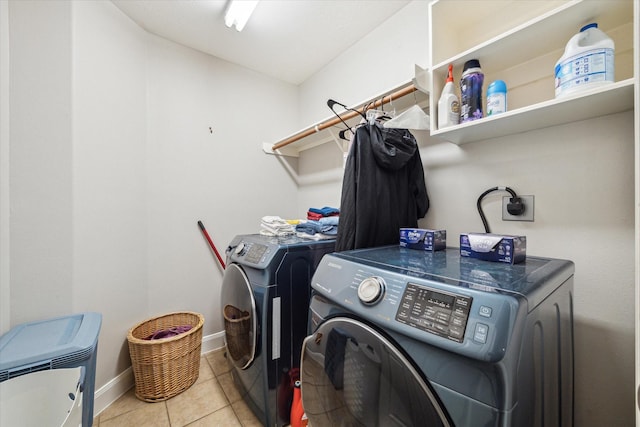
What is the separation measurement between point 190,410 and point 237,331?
578 millimetres

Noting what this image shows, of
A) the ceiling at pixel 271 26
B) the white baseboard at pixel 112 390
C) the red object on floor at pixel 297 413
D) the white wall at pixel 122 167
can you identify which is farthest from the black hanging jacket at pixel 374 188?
the white baseboard at pixel 112 390

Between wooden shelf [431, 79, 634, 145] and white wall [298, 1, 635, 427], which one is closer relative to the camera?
wooden shelf [431, 79, 634, 145]

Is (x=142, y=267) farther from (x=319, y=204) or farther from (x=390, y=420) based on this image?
(x=390, y=420)

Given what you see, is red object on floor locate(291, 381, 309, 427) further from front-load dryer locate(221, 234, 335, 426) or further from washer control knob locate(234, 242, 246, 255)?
washer control knob locate(234, 242, 246, 255)

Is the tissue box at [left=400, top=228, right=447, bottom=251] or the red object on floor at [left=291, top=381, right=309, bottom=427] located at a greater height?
the tissue box at [left=400, top=228, right=447, bottom=251]

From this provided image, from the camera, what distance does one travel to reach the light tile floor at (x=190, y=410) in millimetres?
1363

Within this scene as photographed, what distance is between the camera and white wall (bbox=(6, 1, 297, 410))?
3.96 feet

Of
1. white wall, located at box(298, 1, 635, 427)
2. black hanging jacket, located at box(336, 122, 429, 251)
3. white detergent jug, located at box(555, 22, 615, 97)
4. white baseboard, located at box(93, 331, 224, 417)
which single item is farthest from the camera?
white baseboard, located at box(93, 331, 224, 417)

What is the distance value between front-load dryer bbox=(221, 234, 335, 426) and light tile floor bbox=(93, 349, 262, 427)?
13cm

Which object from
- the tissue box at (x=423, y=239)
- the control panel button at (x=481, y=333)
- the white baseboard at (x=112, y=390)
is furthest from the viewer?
the white baseboard at (x=112, y=390)

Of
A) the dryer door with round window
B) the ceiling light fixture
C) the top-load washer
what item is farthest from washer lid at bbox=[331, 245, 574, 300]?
→ the ceiling light fixture

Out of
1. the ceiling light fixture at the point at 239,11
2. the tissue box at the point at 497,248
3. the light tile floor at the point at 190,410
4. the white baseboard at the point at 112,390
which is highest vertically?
the ceiling light fixture at the point at 239,11

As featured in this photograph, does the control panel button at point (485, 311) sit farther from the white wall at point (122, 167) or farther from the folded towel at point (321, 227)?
the white wall at point (122, 167)

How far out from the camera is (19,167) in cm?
118
